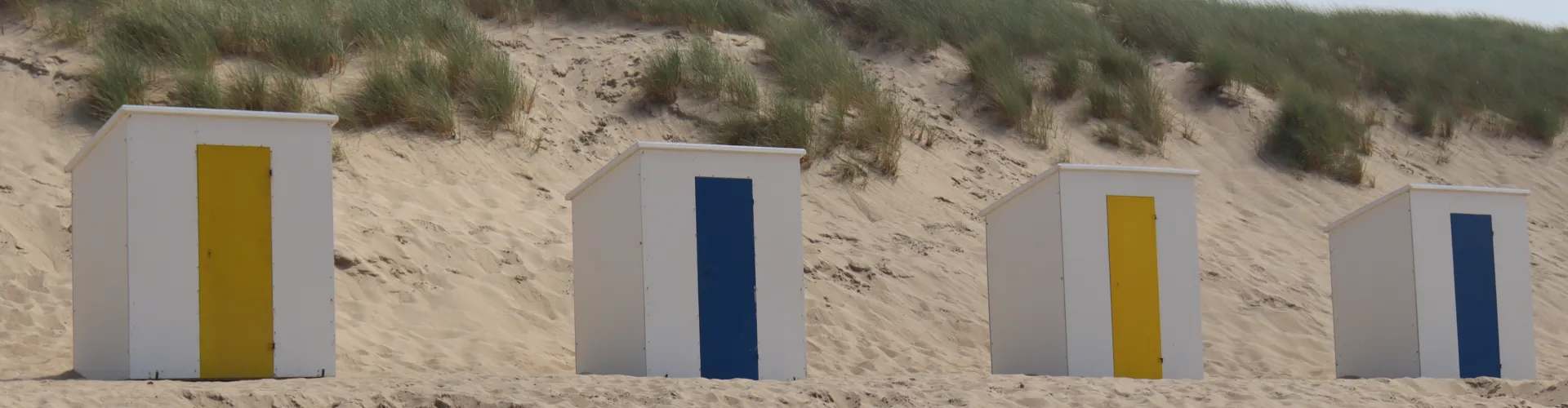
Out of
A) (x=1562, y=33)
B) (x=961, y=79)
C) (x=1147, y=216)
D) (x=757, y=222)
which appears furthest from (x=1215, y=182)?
(x=1562, y=33)

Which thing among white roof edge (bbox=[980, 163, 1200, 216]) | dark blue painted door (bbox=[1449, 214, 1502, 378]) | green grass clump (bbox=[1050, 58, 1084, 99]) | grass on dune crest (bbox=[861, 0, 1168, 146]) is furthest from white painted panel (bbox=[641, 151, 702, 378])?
green grass clump (bbox=[1050, 58, 1084, 99])

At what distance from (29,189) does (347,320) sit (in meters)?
2.78

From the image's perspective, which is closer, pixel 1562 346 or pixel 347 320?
pixel 347 320

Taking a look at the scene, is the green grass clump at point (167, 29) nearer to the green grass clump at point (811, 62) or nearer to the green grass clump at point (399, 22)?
the green grass clump at point (399, 22)

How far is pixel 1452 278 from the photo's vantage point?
809 centimetres

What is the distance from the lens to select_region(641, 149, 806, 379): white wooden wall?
21.8 ft

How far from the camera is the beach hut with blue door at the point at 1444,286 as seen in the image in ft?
26.3

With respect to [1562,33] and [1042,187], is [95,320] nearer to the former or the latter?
[1042,187]

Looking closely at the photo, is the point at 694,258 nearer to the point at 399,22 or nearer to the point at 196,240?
the point at 196,240

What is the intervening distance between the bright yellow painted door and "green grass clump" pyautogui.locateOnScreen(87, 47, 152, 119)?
736cm

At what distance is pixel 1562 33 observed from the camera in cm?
2209

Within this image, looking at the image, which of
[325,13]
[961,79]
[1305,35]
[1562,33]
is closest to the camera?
[325,13]

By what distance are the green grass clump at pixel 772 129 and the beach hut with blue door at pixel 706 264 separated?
533 cm

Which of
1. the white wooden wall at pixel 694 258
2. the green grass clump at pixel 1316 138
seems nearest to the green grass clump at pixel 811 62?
the green grass clump at pixel 1316 138
